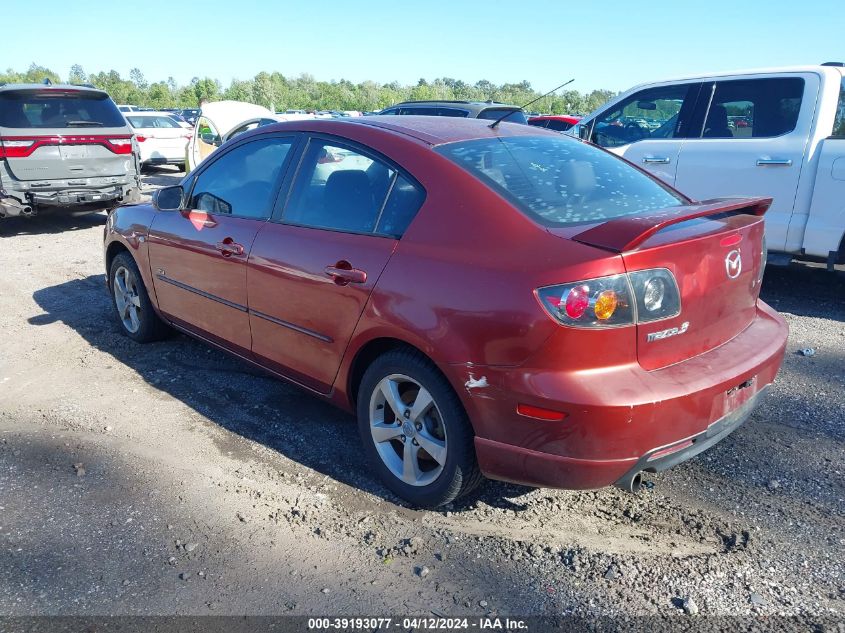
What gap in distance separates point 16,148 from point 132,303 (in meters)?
5.43

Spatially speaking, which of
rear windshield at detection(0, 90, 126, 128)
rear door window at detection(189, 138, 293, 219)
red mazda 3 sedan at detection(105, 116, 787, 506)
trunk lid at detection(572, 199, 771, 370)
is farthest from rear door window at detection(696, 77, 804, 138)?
rear windshield at detection(0, 90, 126, 128)

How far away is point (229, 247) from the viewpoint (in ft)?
12.7

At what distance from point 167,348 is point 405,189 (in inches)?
113

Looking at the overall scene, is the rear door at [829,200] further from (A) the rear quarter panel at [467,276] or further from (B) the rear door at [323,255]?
(B) the rear door at [323,255]

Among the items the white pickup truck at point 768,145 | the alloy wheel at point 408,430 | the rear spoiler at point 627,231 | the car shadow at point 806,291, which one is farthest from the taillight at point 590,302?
the car shadow at point 806,291

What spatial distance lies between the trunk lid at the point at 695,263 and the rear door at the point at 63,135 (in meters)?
8.95

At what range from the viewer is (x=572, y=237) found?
2.63 metres

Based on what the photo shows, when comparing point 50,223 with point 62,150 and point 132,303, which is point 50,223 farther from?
point 132,303

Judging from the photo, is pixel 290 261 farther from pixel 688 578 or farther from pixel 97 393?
pixel 688 578

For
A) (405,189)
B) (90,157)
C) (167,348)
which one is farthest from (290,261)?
(90,157)

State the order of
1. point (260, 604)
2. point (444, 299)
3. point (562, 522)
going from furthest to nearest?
point (562, 522)
point (444, 299)
point (260, 604)

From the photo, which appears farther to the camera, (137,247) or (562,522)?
(137,247)

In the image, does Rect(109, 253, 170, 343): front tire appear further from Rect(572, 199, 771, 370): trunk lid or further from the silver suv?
the silver suv

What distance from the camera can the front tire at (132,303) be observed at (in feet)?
16.5
